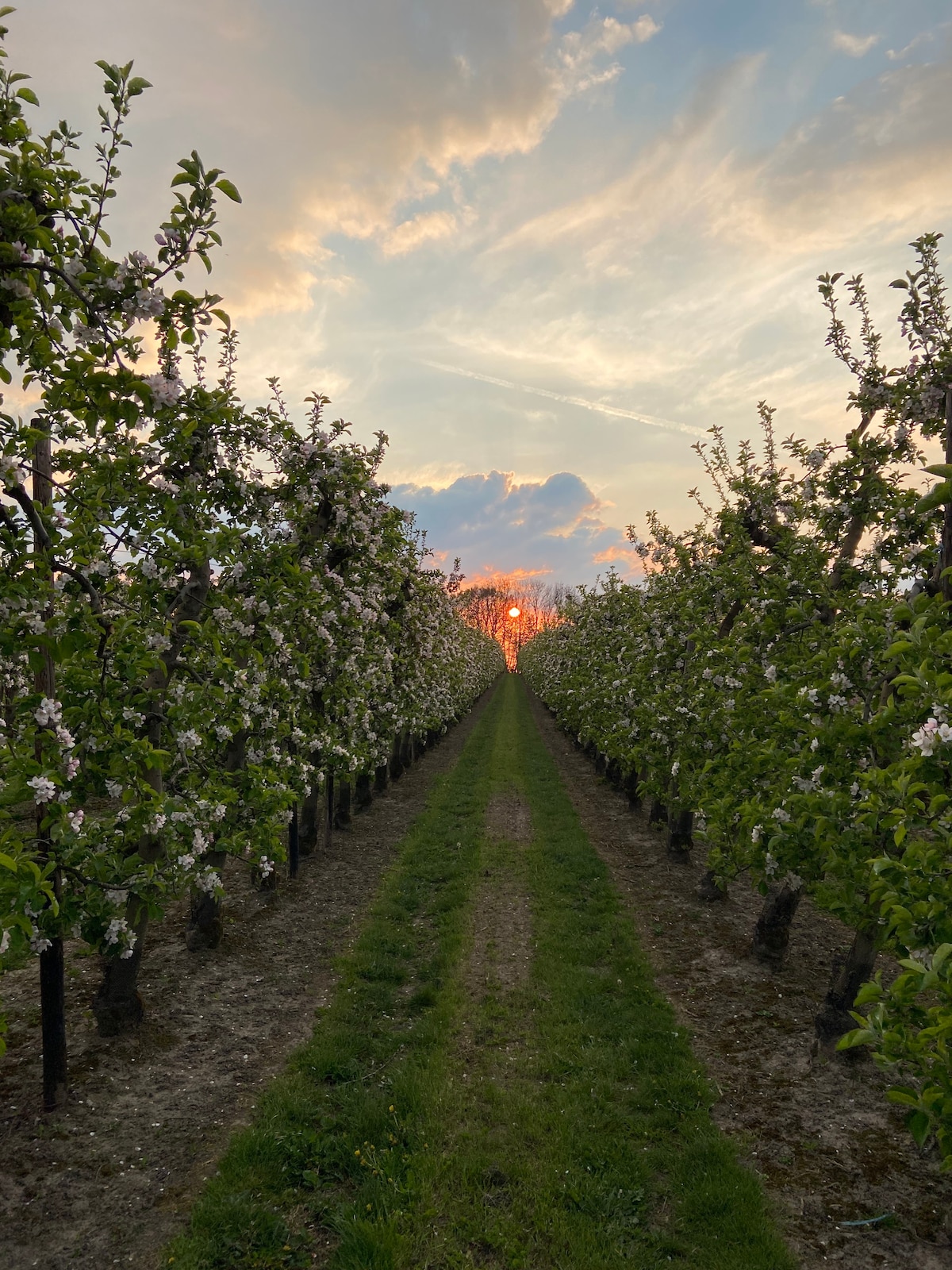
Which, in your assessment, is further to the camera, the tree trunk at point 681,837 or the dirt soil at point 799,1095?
the tree trunk at point 681,837

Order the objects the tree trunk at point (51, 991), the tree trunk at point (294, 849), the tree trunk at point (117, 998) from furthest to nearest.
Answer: the tree trunk at point (294, 849)
the tree trunk at point (117, 998)
the tree trunk at point (51, 991)

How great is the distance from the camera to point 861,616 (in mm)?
7469

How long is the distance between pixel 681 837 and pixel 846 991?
8724mm

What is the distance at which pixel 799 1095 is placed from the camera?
26.8 feet

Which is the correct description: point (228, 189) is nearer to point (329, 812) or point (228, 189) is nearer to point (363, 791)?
point (329, 812)

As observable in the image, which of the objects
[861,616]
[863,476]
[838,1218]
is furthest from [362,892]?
[863,476]

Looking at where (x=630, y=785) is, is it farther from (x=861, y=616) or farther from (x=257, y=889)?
(x=861, y=616)

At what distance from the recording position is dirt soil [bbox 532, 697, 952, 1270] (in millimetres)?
6160

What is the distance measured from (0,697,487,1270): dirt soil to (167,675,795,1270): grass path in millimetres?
413

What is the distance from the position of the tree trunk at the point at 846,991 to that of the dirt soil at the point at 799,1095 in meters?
0.29

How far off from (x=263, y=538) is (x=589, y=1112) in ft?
29.3

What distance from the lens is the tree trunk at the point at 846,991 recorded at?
873 centimetres

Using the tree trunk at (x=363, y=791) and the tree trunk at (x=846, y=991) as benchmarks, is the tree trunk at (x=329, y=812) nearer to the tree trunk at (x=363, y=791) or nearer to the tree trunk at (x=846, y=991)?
the tree trunk at (x=363, y=791)

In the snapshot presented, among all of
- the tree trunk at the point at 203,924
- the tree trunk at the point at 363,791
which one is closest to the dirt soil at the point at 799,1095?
the tree trunk at the point at 203,924
